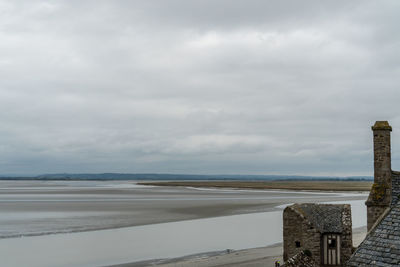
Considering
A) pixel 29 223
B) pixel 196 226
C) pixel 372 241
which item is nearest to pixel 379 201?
pixel 372 241

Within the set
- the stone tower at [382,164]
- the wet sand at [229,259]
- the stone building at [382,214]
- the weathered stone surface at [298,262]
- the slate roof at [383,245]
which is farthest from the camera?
→ the wet sand at [229,259]

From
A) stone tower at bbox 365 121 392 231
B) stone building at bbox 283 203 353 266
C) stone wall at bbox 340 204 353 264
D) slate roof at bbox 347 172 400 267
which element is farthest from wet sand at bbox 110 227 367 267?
slate roof at bbox 347 172 400 267

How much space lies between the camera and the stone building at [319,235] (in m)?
17.1

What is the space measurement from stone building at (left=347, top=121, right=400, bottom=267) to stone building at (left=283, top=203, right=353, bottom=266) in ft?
11.8

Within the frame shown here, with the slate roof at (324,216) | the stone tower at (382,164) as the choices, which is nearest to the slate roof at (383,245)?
the stone tower at (382,164)

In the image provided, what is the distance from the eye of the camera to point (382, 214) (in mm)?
11469

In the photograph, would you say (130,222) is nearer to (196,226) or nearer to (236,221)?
(196,226)

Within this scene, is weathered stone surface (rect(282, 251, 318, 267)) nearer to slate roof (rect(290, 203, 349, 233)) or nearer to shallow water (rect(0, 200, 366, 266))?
slate roof (rect(290, 203, 349, 233))

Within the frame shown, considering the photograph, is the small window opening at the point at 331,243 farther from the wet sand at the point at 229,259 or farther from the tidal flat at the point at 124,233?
the tidal flat at the point at 124,233

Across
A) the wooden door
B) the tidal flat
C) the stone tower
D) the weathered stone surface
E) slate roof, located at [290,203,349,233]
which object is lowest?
the tidal flat

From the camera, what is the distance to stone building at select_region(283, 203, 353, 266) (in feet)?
56.0

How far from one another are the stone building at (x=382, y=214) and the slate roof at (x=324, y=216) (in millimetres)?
3543

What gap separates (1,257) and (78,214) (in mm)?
21001

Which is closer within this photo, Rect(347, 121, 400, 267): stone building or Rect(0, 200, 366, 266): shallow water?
Rect(347, 121, 400, 267): stone building
